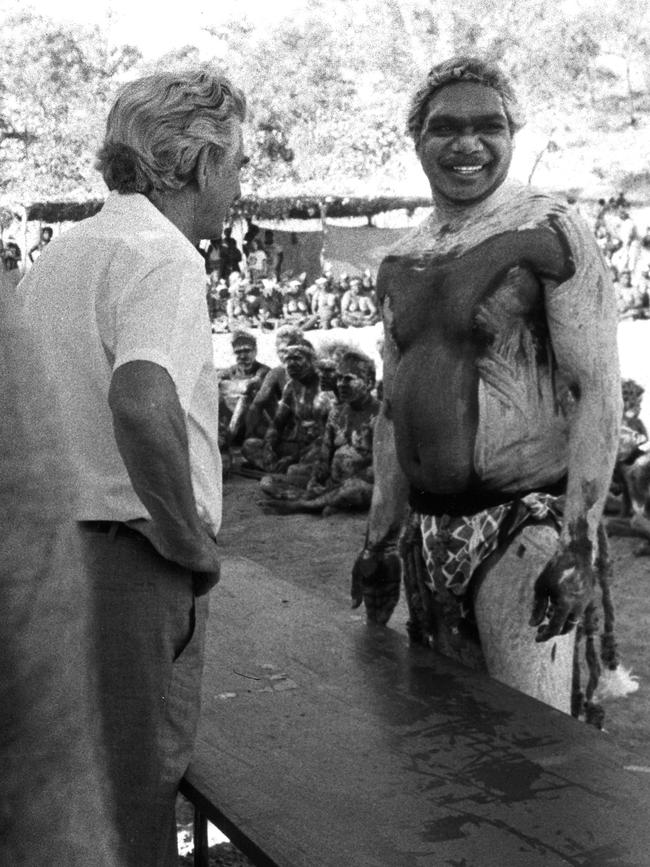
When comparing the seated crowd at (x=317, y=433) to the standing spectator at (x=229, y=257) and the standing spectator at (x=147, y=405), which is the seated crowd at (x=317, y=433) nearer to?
the standing spectator at (x=147, y=405)

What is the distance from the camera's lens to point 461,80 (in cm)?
230

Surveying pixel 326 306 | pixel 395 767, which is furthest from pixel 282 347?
pixel 326 306

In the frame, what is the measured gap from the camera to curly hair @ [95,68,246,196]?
1.83m

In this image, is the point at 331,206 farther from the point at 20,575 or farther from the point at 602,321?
the point at 20,575

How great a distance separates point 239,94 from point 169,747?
3.57 ft

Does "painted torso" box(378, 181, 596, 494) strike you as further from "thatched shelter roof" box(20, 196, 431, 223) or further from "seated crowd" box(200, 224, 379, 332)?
"thatched shelter roof" box(20, 196, 431, 223)

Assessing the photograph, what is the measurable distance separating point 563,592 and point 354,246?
21.8 meters

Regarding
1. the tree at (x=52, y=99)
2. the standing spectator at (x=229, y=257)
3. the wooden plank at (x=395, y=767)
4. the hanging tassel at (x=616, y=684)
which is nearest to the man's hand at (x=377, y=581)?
the wooden plank at (x=395, y=767)

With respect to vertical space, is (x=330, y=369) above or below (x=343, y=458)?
above

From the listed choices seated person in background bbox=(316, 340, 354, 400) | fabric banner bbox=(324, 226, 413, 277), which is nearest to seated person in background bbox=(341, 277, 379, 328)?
fabric banner bbox=(324, 226, 413, 277)

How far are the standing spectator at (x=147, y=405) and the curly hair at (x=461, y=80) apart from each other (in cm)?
58

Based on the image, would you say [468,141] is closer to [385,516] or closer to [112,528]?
[385,516]

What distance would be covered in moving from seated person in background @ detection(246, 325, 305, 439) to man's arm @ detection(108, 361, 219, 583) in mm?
7811

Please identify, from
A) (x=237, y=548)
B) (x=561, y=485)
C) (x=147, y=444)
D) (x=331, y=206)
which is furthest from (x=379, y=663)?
(x=331, y=206)
